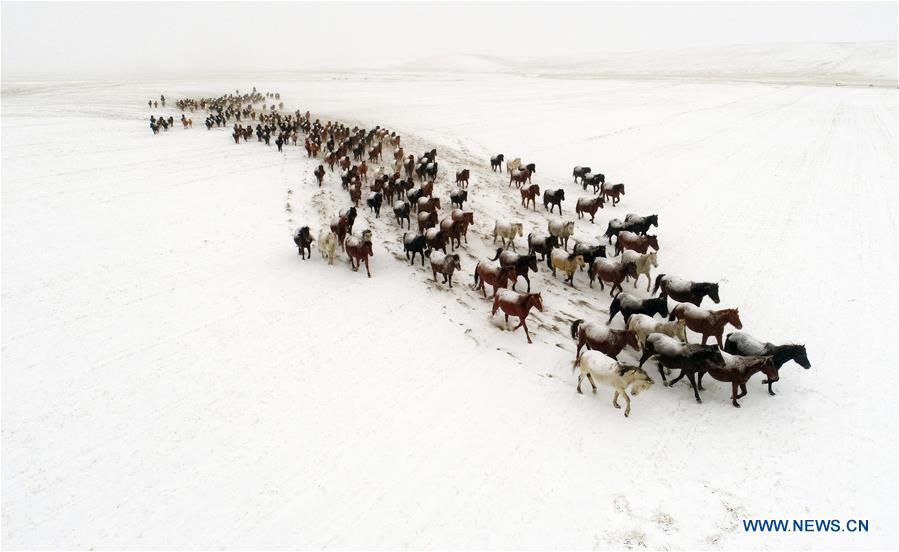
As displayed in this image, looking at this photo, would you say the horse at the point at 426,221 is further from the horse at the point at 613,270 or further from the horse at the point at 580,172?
the horse at the point at 580,172

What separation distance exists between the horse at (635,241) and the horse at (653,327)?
4.65 meters

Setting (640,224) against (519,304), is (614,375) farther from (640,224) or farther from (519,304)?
(640,224)

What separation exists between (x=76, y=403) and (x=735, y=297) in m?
15.0

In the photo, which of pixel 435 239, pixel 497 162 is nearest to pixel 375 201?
pixel 435 239

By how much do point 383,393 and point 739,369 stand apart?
6.59 metres

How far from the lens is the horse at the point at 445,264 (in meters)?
12.0

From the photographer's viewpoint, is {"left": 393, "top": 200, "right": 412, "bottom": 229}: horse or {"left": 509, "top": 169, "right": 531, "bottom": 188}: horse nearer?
{"left": 393, "top": 200, "right": 412, "bottom": 229}: horse

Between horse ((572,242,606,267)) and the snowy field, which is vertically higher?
horse ((572,242,606,267))

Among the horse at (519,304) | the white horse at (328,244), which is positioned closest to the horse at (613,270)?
the horse at (519,304)

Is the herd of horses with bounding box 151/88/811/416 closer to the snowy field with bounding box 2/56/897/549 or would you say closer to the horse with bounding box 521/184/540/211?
the horse with bounding box 521/184/540/211

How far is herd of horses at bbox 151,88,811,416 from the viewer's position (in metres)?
8.45

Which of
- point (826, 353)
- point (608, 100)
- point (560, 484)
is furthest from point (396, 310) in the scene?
point (608, 100)

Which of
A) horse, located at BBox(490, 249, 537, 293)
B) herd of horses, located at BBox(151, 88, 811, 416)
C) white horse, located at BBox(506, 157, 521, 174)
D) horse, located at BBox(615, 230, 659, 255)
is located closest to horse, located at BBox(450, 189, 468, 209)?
herd of horses, located at BBox(151, 88, 811, 416)

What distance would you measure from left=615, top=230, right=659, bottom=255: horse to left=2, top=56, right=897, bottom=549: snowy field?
1260mm
